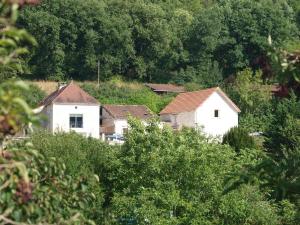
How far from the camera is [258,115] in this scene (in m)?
53.5

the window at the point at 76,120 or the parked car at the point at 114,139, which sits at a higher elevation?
the window at the point at 76,120

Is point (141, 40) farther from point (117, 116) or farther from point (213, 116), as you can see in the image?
point (213, 116)

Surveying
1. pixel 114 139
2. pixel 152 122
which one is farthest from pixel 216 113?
pixel 152 122

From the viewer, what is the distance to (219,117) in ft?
168

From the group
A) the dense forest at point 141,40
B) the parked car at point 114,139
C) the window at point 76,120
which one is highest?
the dense forest at point 141,40

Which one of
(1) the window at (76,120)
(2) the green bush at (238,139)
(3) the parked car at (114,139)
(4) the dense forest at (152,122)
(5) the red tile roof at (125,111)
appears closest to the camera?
(4) the dense forest at (152,122)

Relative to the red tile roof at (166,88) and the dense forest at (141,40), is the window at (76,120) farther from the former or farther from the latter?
the red tile roof at (166,88)

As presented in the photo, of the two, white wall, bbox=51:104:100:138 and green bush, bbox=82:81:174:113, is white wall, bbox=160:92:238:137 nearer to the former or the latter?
white wall, bbox=51:104:100:138

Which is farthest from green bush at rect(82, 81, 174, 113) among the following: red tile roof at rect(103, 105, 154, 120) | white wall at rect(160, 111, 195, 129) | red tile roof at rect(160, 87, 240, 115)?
red tile roof at rect(103, 105, 154, 120)

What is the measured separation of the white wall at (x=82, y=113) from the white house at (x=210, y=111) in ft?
19.2

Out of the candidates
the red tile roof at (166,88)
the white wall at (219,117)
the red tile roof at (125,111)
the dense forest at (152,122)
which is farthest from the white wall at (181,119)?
the red tile roof at (166,88)

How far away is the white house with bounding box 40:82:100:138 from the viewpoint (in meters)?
47.4

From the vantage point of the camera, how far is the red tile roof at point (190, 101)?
5047 centimetres

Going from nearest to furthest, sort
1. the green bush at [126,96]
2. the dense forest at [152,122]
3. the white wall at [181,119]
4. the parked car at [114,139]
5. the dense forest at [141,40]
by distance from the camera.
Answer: the dense forest at [152,122]
the parked car at [114,139]
the white wall at [181,119]
the green bush at [126,96]
the dense forest at [141,40]
